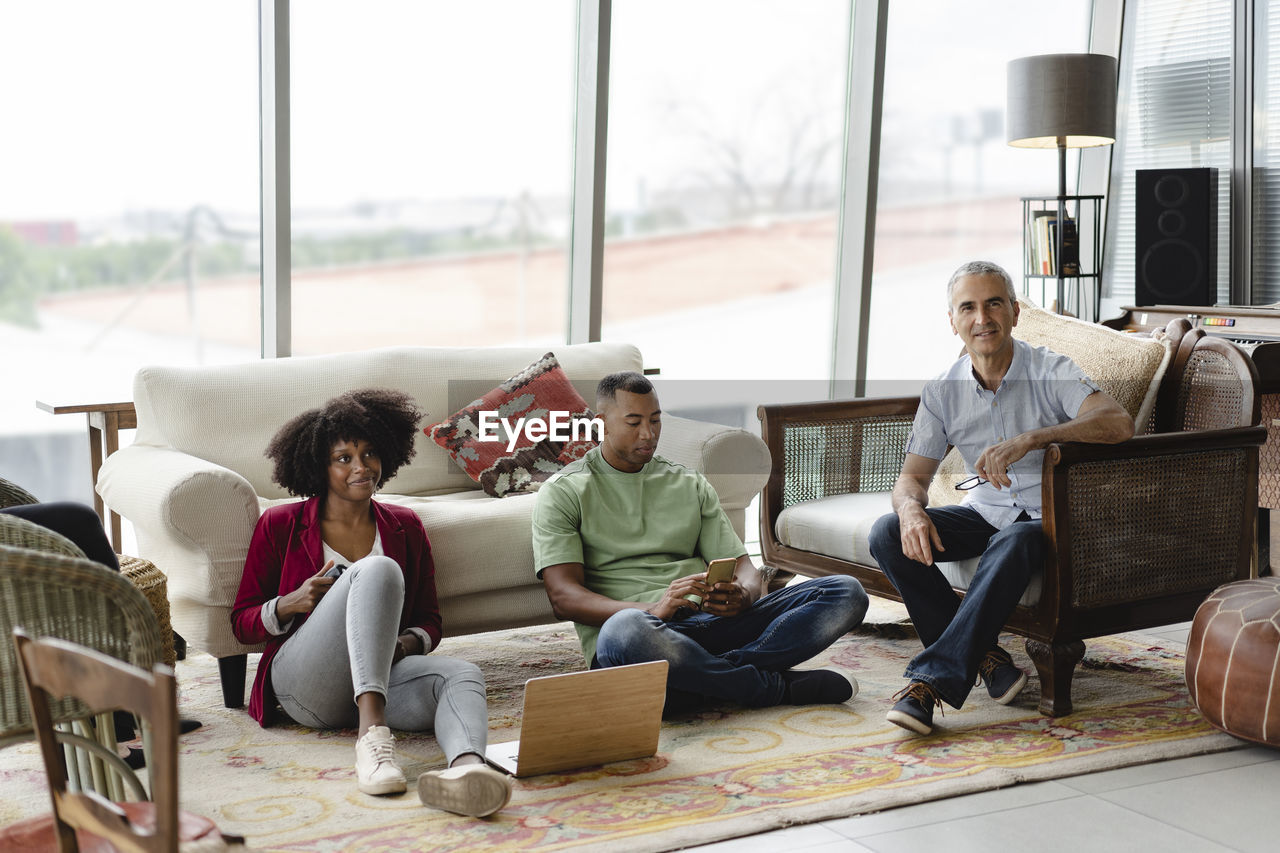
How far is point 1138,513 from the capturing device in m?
3.08

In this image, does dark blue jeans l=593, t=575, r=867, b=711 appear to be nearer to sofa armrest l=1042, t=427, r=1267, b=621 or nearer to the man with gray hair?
the man with gray hair

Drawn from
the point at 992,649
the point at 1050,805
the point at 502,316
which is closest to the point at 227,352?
the point at 502,316

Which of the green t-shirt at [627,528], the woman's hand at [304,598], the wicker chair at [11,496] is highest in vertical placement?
the wicker chair at [11,496]

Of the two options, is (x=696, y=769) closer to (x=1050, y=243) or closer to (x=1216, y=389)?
(x=1216, y=389)

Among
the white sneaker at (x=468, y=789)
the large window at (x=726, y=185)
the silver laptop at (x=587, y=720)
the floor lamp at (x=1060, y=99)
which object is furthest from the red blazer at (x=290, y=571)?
the floor lamp at (x=1060, y=99)

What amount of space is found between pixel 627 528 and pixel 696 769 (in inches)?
25.4

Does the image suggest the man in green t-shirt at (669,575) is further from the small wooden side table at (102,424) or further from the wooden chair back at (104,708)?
the wooden chair back at (104,708)

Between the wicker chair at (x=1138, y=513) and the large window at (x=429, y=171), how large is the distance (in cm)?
142

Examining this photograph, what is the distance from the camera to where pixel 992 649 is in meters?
3.11

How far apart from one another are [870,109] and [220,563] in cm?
321

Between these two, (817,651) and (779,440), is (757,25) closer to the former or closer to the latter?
(779,440)

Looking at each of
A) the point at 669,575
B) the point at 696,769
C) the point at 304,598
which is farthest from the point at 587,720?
the point at 304,598

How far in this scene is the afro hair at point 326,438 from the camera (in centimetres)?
292

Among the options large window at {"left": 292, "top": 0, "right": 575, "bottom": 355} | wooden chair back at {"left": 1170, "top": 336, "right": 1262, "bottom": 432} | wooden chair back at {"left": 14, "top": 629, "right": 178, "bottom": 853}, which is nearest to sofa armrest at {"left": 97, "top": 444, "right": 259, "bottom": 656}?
large window at {"left": 292, "top": 0, "right": 575, "bottom": 355}
